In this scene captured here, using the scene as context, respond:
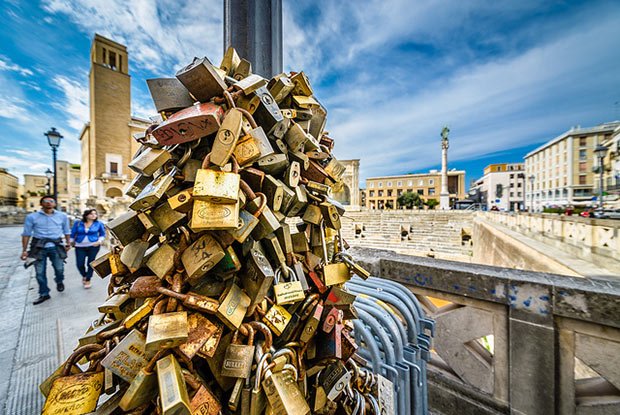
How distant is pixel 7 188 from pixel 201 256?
66.0m

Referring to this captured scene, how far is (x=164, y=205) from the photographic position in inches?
28.6

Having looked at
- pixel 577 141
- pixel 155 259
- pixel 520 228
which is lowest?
pixel 520 228

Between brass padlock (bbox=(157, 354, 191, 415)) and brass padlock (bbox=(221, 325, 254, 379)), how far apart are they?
0.12m

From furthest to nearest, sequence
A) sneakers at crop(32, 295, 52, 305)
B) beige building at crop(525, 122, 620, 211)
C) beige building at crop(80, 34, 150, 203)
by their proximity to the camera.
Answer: beige building at crop(525, 122, 620, 211)
beige building at crop(80, 34, 150, 203)
sneakers at crop(32, 295, 52, 305)

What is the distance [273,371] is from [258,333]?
0.41ft

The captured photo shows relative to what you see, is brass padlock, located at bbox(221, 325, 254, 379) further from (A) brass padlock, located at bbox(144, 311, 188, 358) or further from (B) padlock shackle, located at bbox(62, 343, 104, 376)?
(B) padlock shackle, located at bbox(62, 343, 104, 376)

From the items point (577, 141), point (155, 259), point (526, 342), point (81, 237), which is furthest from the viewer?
point (577, 141)

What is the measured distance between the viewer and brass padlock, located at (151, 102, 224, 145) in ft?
2.23

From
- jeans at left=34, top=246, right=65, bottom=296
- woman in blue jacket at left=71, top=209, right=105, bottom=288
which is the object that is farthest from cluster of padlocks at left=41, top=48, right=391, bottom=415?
woman in blue jacket at left=71, top=209, right=105, bottom=288

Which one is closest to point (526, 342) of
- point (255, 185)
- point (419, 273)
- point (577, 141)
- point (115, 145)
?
point (419, 273)

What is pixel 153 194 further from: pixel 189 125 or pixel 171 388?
pixel 171 388

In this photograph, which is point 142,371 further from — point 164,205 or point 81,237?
point 81,237

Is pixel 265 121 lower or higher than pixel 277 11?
lower

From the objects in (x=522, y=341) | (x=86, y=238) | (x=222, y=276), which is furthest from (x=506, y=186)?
(x=222, y=276)
